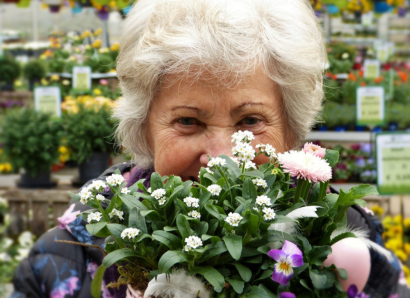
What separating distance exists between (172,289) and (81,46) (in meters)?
4.21

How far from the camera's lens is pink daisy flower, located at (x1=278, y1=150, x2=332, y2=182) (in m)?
0.81

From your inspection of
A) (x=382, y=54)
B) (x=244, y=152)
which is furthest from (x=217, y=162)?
(x=382, y=54)

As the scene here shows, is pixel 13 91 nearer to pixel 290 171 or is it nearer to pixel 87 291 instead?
pixel 87 291

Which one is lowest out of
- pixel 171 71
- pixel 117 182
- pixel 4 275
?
pixel 4 275

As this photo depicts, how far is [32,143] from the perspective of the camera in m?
3.50

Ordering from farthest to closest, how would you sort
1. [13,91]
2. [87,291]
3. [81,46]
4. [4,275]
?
[13,91], [81,46], [4,275], [87,291]

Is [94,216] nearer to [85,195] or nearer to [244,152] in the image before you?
[85,195]

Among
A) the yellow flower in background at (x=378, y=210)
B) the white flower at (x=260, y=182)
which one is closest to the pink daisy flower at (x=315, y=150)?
the white flower at (x=260, y=182)

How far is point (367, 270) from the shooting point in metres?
0.85

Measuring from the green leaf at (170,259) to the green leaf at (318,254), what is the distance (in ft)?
0.68

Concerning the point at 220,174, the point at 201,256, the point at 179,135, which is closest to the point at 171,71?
the point at 179,135

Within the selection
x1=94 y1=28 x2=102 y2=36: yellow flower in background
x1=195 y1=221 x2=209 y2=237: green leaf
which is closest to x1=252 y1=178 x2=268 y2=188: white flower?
x1=195 y1=221 x2=209 y2=237: green leaf

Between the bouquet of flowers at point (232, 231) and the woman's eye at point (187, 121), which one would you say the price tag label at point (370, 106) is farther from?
the bouquet of flowers at point (232, 231)

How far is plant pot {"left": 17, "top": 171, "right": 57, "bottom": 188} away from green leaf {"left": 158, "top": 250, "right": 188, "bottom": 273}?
2.91m
